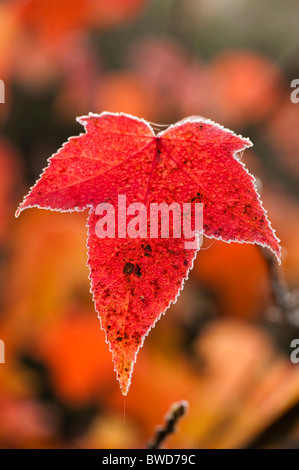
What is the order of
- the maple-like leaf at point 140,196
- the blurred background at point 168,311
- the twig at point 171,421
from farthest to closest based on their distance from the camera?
the blurred background at point 168,311, the twig at point 171,421, the maple-like leaf at point 140,196

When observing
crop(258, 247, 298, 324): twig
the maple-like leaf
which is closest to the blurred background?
crop(258, 247, 298, 324): twig

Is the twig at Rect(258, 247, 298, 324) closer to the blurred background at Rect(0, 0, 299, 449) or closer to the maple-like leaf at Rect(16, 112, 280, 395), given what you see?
the blurred background at Rect(0, 0, 299, 449)

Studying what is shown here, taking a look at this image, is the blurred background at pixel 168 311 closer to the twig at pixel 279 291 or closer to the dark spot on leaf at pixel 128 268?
the twig at pixel 279 291

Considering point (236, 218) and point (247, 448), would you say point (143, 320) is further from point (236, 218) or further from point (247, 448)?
point (247, 448)

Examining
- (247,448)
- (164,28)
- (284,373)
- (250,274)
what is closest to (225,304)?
(250,274)

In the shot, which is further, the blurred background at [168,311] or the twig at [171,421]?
the blurred background at [168,311]

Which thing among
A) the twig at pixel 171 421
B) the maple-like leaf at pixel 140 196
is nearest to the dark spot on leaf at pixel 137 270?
the maple-like leaf at pixel 140 196
